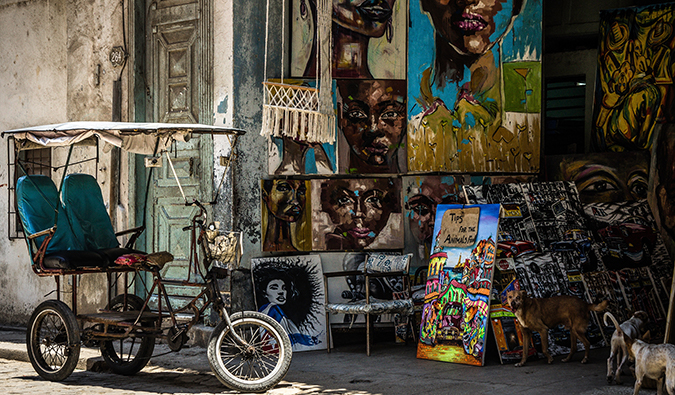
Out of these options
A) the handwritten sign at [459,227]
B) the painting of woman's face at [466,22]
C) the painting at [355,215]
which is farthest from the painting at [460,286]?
the painting of woman's face at [466,22]

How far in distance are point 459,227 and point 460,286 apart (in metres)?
0.61

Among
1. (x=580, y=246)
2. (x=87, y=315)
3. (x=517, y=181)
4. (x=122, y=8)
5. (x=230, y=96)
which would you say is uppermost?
(x=122, y=8)

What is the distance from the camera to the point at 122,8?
31.7 ft

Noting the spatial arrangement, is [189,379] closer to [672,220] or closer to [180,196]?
[180,196]

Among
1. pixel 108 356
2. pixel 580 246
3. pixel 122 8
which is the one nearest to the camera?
pixel 108 356

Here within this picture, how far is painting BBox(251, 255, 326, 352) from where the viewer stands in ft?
26.9

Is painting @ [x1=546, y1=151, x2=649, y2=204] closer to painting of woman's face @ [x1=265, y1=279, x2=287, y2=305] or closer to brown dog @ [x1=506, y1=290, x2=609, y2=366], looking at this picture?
brown dog @ [x1=506, y1=290, x2=609, y2=366]

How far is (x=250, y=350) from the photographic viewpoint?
20.6 feet

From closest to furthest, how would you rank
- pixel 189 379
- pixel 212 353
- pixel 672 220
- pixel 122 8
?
pixel 212 353 → pixel 189 379 → pixel 672 220 → pixel 122 8

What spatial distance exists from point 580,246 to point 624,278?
24.6 inches

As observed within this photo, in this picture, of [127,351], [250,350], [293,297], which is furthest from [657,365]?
[127,351]

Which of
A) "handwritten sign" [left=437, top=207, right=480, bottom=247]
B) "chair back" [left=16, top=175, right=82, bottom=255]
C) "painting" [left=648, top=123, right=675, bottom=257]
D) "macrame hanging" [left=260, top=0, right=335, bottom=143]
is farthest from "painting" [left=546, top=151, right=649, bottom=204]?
"chair back" [left=16, top=175, right=82, bottom=255]

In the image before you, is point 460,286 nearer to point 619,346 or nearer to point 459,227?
point 459,227

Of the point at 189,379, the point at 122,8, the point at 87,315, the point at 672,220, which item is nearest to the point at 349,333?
the point at 189,379
